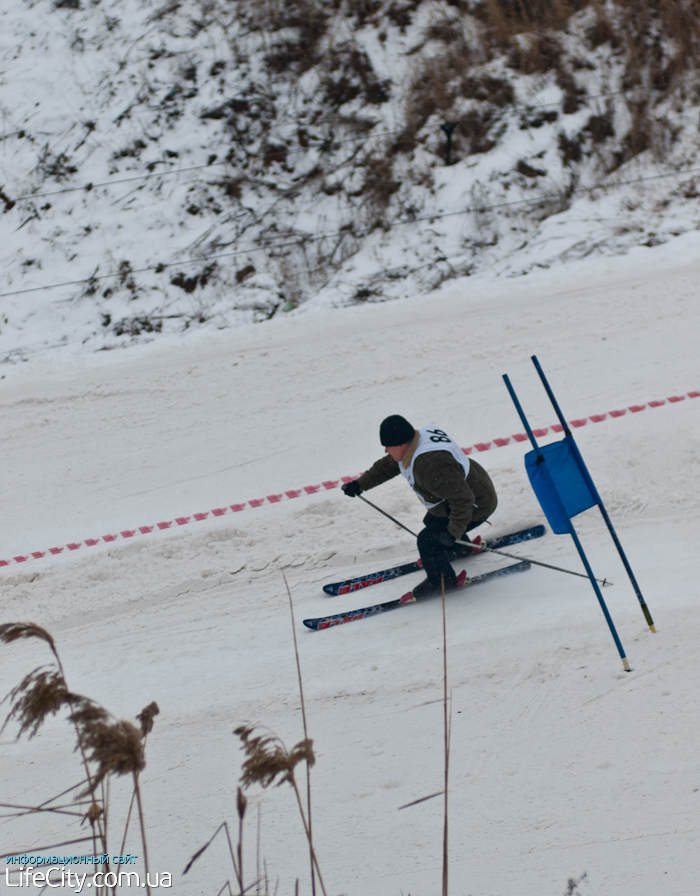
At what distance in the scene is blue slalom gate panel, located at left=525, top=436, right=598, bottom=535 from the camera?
4.65 meters

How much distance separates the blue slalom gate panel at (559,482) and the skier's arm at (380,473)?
4.98ft

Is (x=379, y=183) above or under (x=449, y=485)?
above

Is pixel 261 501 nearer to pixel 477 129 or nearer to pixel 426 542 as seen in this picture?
pixel 426 542

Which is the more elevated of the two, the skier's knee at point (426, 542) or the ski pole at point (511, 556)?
the skier's knee at point (426, 542)

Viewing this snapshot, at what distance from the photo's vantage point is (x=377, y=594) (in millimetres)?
6168

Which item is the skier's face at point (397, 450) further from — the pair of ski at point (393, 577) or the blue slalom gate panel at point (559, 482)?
the pair of ski at point (393, 577)

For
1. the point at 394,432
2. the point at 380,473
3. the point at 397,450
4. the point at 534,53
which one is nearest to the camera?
the point at 394,432

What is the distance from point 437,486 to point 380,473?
84 centimetres

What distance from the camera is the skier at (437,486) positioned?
527 centimetres

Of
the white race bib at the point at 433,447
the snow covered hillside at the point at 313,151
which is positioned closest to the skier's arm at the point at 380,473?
the white race bib at the point at 433,447

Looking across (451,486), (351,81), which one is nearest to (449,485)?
(451,486)

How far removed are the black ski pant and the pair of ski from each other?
0.20m

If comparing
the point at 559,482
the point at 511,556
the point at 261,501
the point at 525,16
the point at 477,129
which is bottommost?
the point at 511,556

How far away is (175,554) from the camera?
6945 millimetres
